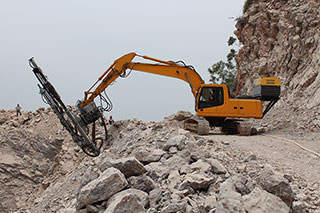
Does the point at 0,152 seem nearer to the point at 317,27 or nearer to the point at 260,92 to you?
the point at 260,92

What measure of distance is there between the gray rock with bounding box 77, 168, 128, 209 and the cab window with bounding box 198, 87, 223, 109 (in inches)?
291

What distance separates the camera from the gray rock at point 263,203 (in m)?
4.00

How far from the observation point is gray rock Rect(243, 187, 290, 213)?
400cm

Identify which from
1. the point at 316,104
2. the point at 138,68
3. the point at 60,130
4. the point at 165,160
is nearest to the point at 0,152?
the point at 60,130

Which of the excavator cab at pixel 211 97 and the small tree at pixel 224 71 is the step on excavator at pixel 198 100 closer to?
the excavator cab at pixel 211 97

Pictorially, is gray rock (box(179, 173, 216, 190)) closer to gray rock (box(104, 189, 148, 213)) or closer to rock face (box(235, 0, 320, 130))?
gray rock (box(104, 189, 148, 213))

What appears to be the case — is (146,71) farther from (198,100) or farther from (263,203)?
(263,203)

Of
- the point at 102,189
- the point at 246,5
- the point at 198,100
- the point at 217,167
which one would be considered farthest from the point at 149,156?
the point at 246,5

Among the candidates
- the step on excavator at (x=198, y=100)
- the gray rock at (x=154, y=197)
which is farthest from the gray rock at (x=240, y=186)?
the step on excavator at (x=198, y=100)

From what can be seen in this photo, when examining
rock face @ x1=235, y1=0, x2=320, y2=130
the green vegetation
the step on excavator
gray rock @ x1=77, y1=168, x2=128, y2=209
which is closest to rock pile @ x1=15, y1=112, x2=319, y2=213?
gray rock @ x1=77, y1=168, x2=128, y2=209

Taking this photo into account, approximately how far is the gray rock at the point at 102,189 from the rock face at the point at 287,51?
9900 mm

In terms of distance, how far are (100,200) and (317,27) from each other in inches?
563

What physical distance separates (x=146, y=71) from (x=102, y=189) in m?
7.64

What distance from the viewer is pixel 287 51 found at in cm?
1661
